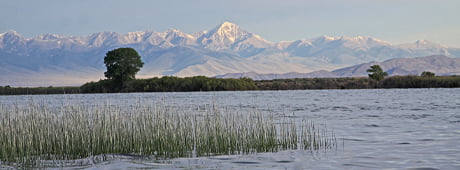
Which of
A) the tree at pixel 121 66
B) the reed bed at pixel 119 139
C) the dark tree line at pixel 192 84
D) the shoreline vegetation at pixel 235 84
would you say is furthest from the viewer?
the tree at pixel 121 66

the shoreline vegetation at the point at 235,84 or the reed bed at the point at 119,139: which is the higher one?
the shoreline vegetation at the point at 235,84

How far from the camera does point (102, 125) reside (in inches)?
555

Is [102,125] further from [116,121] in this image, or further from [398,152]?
[398,152]

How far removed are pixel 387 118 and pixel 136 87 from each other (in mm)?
52525

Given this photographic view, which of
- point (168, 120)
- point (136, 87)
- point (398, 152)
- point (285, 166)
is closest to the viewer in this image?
point (285, 166)

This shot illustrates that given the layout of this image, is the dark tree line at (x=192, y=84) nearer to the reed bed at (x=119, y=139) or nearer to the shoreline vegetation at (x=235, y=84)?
the shoreline vegetation at (x=235, y=84)

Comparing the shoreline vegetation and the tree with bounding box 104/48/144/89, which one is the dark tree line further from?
the tree with bounding box 104/48/144/89

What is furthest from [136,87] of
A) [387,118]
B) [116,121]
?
[116,121]

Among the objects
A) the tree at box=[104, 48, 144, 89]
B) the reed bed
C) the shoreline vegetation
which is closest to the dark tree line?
the shoreline vegetation

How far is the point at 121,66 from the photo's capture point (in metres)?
73.2

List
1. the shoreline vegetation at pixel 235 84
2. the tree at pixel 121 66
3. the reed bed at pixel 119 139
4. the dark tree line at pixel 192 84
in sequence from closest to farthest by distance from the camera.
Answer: the reed bed at pixel 119 139
the shoreline vegetation at pixel 235 84
the dark tree line at pixel 192 84
the tree at pixel 121 66

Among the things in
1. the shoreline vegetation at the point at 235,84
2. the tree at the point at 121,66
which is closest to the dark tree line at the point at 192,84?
the shoreline vegetation at the point at 235,84

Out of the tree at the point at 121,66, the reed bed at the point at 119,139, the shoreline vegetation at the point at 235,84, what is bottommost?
the reed bed at the point at 119,139

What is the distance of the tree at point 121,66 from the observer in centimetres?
7331
